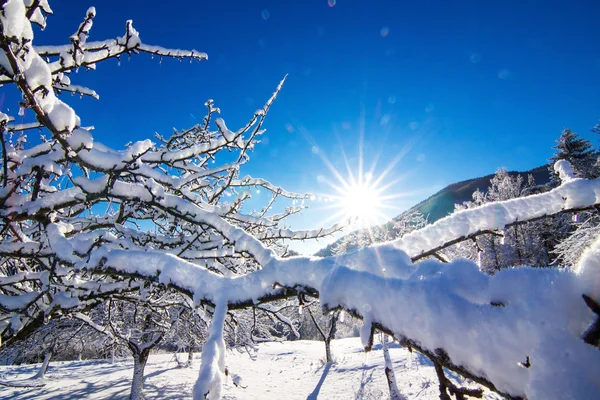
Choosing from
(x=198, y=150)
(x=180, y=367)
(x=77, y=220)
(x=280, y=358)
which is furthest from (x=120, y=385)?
(x=198, y=150)

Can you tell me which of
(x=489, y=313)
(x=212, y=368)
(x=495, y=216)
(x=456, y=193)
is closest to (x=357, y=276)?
(x=489, y=313)

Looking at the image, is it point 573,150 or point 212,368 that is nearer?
point 212,368

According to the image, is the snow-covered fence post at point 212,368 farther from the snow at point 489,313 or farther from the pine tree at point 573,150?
the pine tree at point 573,150

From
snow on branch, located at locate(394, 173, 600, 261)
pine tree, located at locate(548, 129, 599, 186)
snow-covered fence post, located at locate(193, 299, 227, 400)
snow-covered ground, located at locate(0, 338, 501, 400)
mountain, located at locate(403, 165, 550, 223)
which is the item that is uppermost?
mountain, located at locate(403, 165, 550, 223)

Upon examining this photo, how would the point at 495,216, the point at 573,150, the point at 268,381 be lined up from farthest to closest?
the point at 573,150 → the point at 268,381 → the point at 495,216

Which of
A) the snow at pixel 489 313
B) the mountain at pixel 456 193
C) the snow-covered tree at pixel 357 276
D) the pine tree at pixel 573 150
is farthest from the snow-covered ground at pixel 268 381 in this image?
the mountain at pixel 456 193

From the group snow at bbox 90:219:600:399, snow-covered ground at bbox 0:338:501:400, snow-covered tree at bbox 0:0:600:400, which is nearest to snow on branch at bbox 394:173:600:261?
snow-covered tree at bbox 0:0:600:400

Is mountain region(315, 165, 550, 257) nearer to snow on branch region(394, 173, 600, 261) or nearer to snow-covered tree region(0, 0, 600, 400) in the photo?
snow on branch region(394, 173, 600, 261)

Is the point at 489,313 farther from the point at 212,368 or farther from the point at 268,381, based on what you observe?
the point at 268,381

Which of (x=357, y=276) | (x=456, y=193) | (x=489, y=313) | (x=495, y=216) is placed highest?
(x=456, y=193)

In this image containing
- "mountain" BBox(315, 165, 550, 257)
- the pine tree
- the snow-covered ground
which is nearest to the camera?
the snow-covered ground

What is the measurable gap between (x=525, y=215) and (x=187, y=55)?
259 cm

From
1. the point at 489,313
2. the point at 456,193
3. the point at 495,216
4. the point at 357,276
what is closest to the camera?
the point at 489,313

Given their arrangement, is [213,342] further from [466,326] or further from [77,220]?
[77,220]
